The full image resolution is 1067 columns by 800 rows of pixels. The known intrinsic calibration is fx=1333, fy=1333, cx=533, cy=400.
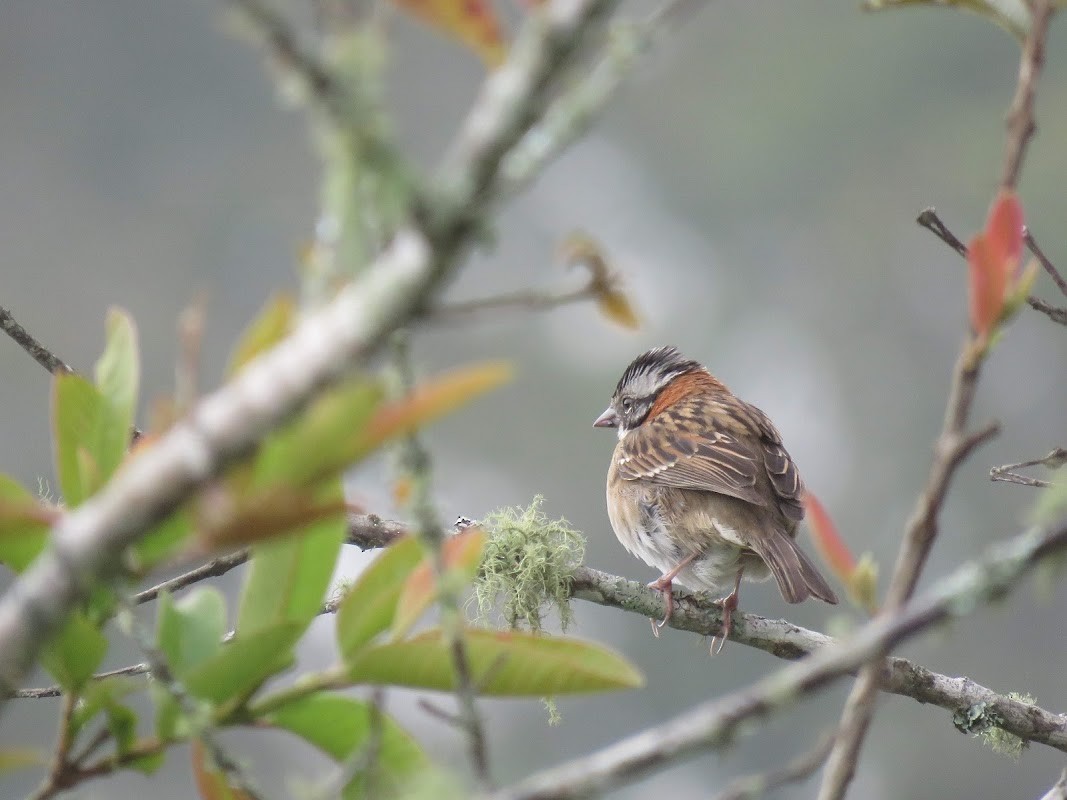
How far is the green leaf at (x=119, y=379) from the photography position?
4.83 feet

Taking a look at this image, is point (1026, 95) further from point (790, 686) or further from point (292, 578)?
point (292, 578)

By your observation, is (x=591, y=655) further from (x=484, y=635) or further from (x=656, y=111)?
(x=656, y=111)

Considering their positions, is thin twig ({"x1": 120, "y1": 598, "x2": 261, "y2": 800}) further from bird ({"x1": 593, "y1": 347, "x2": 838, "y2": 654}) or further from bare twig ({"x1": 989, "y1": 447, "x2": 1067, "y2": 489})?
bird ({"x1": 593, "y1": 347, "x2": 838, "y2": 654})

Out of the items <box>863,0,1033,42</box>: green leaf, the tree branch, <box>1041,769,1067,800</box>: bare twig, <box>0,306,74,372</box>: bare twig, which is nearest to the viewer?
the tree branch

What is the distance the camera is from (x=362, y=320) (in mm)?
945

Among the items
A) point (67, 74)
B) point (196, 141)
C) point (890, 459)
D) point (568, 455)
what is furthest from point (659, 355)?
point (67, 74)

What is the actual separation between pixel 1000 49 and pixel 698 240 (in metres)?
9.04

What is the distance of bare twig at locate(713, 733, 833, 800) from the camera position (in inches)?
44.5

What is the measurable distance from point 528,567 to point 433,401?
10.2 feet

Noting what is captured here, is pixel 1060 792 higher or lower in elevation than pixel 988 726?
lower

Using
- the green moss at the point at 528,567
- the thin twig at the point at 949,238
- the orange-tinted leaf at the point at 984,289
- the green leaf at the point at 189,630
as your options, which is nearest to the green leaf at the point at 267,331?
the green leaf at the point at 189,630

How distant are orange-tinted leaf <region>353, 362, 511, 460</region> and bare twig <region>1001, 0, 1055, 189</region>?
476mm

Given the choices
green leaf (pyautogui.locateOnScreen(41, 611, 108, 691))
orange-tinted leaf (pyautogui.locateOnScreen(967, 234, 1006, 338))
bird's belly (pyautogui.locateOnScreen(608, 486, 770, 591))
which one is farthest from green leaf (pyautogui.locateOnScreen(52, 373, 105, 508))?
bird's belly (pyautogui.locateOnScreen(608, 486, 770, 591))

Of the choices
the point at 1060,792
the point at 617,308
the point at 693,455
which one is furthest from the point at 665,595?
the point at 617,308
